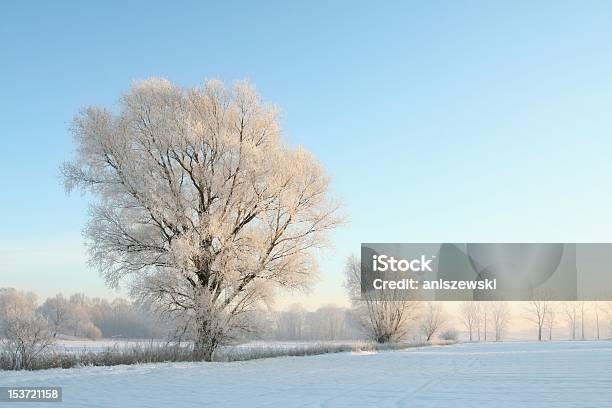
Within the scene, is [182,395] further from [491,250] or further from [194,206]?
[491,250]

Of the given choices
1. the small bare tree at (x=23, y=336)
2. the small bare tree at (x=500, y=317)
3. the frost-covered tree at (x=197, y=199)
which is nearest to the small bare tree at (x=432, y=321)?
the small bare tree at (x=500, y=317)

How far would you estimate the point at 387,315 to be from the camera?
51.7m

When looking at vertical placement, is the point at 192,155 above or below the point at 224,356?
above

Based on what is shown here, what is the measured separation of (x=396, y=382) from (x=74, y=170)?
53.1 ft

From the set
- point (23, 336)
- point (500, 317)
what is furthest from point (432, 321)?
point (23, 336)

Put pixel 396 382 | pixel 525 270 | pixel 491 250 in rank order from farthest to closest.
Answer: pixel 525 270 → pixel 491 250 → pixel 396 382

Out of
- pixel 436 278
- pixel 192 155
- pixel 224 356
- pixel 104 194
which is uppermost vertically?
pixel 192 155

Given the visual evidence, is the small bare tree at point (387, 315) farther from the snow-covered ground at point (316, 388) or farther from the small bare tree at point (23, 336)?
the small bare tree at point (23, 336)

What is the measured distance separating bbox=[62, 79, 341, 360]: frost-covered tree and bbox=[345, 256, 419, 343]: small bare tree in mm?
28603

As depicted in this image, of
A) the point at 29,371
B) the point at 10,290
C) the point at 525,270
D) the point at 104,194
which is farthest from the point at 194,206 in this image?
the point at 10,290

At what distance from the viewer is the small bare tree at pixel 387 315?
51.6 metres

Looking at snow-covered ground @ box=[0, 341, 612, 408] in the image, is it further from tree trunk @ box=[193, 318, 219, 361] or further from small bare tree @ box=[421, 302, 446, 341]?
small bare tree @ box=[421, 302, 446, 341]

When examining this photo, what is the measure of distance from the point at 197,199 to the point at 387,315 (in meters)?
31.9

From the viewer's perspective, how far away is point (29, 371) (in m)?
15.2
